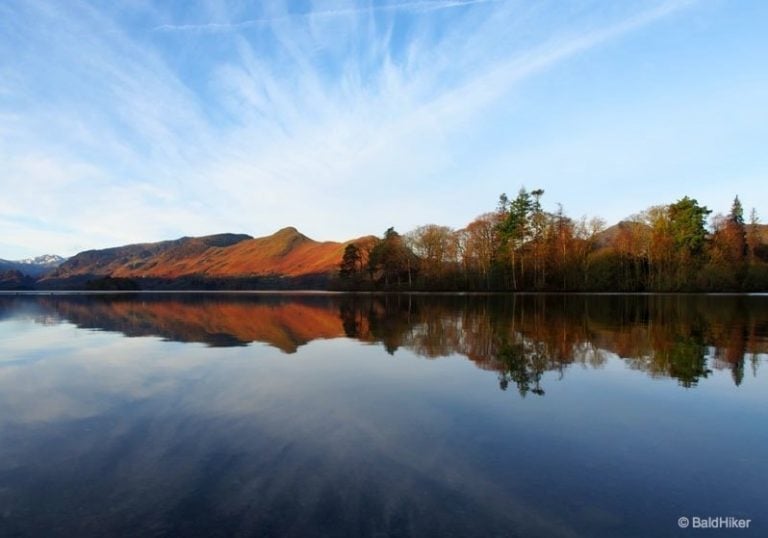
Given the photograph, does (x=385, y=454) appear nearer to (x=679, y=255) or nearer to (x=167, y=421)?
(x=167, y=421)

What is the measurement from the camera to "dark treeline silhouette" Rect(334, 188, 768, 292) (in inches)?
2327

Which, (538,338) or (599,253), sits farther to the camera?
(599,253)

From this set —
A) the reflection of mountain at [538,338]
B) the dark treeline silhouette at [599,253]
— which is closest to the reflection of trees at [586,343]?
the reflection of mountain at [538,338]

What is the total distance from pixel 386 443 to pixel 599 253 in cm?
6473

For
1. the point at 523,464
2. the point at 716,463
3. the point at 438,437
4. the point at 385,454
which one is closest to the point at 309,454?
the point at 385,454

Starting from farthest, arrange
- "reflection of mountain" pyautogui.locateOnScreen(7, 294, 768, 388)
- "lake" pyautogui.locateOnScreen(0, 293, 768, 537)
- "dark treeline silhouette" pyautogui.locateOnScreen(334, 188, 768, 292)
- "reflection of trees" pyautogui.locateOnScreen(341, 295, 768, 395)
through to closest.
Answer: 1. "dark treeline silhouette" pyautogui.locateOnScreen(334, 188, 768, 292)
2. "reflection of mountain" pyautogui.locateOnScreen(7, 294, 768, 388)
3. "reflection of trees" pyautogui.locateOnScreen(341, 295, 768, 395)
4. "lake" pyautogui.locateOnScreen(0, 293, 768, 537)

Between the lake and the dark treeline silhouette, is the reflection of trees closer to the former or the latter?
the lake

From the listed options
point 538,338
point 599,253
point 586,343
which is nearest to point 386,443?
point 586,343

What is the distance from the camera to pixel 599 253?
63.2 meters

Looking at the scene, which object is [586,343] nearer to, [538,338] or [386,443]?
[538,338]

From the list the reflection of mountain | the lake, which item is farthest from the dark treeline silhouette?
the lake

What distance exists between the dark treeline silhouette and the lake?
51.5 metres

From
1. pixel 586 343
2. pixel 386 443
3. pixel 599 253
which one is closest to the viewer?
pixel 386 443

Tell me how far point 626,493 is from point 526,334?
13.6 metres
